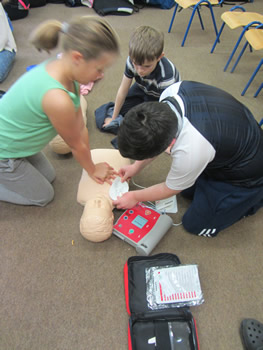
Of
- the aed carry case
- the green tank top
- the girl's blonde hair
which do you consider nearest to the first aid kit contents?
the aed carry case

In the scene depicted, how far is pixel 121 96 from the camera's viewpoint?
1.54 meters

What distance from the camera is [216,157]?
875mm

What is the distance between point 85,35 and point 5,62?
1756mm

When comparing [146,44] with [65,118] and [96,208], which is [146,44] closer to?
[65,118]

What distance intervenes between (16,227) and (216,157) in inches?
42.4

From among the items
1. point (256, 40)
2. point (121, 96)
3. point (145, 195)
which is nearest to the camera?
point (145, 195)

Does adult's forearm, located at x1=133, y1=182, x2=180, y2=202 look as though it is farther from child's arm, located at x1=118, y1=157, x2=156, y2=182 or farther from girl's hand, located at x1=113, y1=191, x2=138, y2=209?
child's arm, located at x1=118, y1=157, x2=156, y2=182

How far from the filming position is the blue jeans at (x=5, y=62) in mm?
2008

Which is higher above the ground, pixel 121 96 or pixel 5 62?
pixel 121 96

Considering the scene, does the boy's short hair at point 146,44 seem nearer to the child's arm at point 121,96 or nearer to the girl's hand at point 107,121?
the child's arm at point 121,96

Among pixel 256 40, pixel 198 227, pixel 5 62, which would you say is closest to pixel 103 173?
pixel 198 227

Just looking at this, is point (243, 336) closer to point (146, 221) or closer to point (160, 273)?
point (160, 273)

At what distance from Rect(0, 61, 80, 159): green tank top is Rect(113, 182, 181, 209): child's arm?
0.46 metres

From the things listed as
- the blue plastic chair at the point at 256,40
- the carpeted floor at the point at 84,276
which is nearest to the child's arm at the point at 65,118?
the carpeted floor at the point at 84,276
